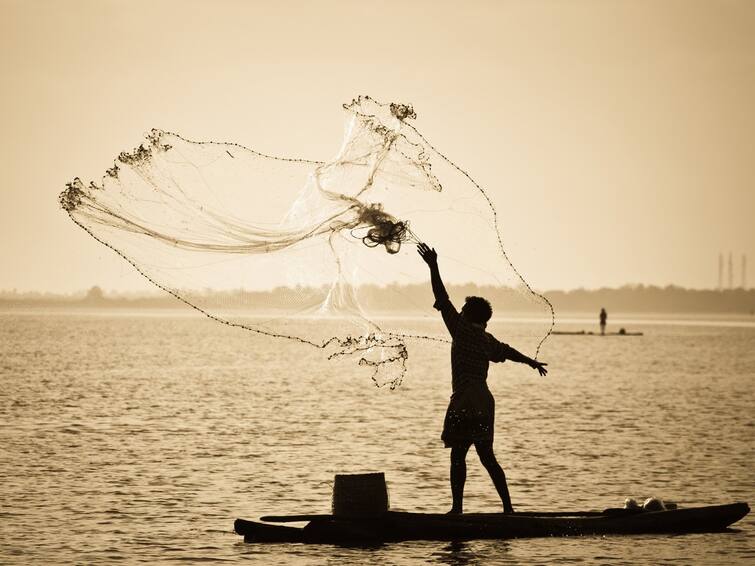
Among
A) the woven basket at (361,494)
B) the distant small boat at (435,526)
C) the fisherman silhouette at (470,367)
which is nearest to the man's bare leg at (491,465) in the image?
the fisherman silhouette at (470,367)

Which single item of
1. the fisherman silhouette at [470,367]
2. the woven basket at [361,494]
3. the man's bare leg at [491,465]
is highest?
the fisherman silhouette at [470,367]

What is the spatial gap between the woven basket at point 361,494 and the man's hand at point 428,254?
2.50 m

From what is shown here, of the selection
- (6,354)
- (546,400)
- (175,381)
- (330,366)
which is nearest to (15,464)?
(546,400)

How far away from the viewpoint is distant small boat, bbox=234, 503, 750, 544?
45.9 feet

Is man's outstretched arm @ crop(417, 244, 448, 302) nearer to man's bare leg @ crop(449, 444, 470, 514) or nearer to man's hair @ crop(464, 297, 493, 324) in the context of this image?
man's hair @ crop(464, 297, 493, 324)

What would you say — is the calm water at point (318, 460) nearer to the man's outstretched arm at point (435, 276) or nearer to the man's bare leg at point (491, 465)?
the man's bare leg at point (491, 465)

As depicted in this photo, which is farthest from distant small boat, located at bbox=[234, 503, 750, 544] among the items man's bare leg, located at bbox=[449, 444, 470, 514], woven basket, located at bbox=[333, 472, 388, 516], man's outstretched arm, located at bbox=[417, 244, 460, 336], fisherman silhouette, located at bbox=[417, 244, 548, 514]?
man's outstretched arm, located at bbox=[417, 244, 460, 336]

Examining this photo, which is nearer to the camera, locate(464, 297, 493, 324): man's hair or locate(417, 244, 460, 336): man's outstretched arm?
locate(417, 244, 460, 336): man's outstretched arm

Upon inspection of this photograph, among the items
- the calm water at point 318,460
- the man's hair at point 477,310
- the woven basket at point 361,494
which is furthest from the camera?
the calm water at point 318,460

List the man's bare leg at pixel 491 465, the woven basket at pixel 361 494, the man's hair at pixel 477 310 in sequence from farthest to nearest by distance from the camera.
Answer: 1. the woven basket at pixel 361 494
2. the man's bare leg at pixel 491 465
3. the man's hair at pixel 477 310

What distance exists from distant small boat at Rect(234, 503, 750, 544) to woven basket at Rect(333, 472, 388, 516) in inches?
3.4

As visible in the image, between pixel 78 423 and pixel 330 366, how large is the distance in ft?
142

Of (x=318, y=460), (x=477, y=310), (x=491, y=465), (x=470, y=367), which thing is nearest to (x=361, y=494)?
(x=491, y=465)

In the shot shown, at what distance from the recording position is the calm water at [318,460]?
1437 cm
